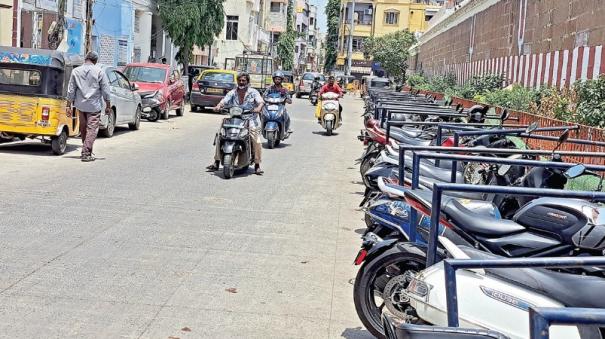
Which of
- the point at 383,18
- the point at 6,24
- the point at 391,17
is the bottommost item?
the point at 6,24

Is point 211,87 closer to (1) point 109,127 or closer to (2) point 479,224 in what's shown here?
(1) point 109,127

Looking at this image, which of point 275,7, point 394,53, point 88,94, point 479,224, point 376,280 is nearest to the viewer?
point 479,224

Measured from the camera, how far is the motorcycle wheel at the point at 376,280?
4.89 meters

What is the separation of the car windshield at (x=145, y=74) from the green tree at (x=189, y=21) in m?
12.6

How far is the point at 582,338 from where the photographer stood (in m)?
2.92

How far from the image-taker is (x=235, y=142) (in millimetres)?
11875

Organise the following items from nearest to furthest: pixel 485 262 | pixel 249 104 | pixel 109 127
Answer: pixel 485 262
pixel 249 104
pixel 109 127

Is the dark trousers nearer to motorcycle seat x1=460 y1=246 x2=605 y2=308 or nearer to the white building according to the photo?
motorcycle seat x1=460 y1=246 x2=605 y2=308

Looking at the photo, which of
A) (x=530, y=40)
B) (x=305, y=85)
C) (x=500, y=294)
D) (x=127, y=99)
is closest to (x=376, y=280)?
(x=500, y=294)

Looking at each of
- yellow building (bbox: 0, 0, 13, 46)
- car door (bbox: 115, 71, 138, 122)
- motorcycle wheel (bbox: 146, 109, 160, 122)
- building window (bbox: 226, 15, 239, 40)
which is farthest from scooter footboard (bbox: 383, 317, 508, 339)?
building window (bbox: 226, 15, 239, 40)

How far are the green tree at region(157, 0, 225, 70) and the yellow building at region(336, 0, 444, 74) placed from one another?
174ft

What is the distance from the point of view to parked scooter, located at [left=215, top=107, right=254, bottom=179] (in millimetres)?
11703

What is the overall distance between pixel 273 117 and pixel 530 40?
898 centimetres

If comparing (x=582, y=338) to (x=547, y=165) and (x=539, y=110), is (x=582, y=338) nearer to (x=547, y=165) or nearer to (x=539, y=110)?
(x=547, y=165)
